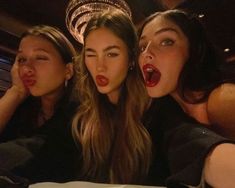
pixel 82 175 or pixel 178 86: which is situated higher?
pixel 178 86

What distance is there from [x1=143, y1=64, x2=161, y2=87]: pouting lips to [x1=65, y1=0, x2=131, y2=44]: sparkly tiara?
907mm

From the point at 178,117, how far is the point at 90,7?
3.84 feet

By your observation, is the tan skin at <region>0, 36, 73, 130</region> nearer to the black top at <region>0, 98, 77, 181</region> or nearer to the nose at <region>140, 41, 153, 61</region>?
the black top at <region>0, 98, 77, 181</region>

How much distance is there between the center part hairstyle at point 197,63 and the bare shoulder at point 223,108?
0.05 m

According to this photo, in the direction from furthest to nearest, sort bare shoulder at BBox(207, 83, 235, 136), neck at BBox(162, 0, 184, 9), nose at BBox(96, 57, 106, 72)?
neck at BBox(162, 0, 184, 9) < nose at BBox(96, 57, 106, 72) < bare shoulder at BBox(207, 83, 235, 136)

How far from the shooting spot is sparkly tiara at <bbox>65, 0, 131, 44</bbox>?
173cm

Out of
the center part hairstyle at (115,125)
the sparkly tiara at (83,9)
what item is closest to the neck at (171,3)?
the sparkly tiara at (83,9)

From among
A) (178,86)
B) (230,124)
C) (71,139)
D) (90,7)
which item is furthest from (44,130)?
(90,7)

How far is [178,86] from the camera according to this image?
876 millimetres

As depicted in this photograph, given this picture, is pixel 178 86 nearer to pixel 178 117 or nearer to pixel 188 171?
pixel 178 117

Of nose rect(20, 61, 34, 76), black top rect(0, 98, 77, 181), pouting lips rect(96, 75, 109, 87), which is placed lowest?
black top rect(0, 98, 77, 181)

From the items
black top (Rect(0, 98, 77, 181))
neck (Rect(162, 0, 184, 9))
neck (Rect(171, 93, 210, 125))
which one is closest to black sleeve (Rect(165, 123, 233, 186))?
neck (Rect(171, 93, 210, 125))

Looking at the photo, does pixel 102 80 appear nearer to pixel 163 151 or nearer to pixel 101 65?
pixel 101 65

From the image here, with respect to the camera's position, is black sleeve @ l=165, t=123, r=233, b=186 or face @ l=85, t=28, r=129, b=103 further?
face @ l=85, t=28, r=129, b=103
